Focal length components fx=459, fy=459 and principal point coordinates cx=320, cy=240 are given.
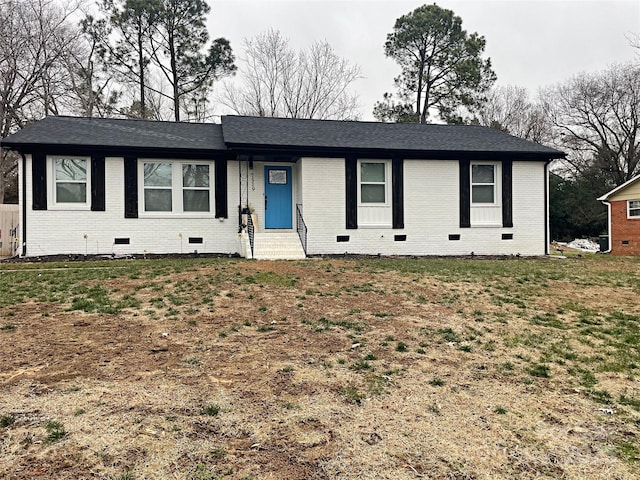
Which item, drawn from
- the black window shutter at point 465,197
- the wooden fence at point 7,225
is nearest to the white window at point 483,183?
the black window shutter at point 465,197

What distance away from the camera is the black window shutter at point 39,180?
Answer: 40.5ft

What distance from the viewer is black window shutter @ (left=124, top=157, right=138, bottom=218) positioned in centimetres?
1298

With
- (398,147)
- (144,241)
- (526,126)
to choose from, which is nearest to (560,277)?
(398,147)

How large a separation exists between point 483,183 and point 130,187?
35.5 feet

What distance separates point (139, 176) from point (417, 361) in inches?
435

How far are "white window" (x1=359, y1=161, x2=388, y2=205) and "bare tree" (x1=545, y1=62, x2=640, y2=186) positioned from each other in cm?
2439

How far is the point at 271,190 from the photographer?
1433 centimetres

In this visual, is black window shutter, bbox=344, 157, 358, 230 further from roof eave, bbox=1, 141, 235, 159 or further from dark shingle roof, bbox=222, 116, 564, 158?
roof eave, bbox=1, 141, 235, 159

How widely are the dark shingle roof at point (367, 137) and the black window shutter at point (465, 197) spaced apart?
0.59 meters

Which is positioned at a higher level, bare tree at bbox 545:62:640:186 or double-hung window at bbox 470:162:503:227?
bare tree at bbox 545:62:640:186

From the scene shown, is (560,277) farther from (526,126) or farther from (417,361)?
(526,126)

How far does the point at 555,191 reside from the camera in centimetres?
3053

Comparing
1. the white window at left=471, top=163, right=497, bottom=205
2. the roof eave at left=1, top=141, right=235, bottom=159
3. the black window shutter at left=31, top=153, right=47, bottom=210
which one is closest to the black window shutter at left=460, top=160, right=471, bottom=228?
the white window at left=471, top=163, right=497, bottom=205

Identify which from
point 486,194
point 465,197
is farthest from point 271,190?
point 486,194
